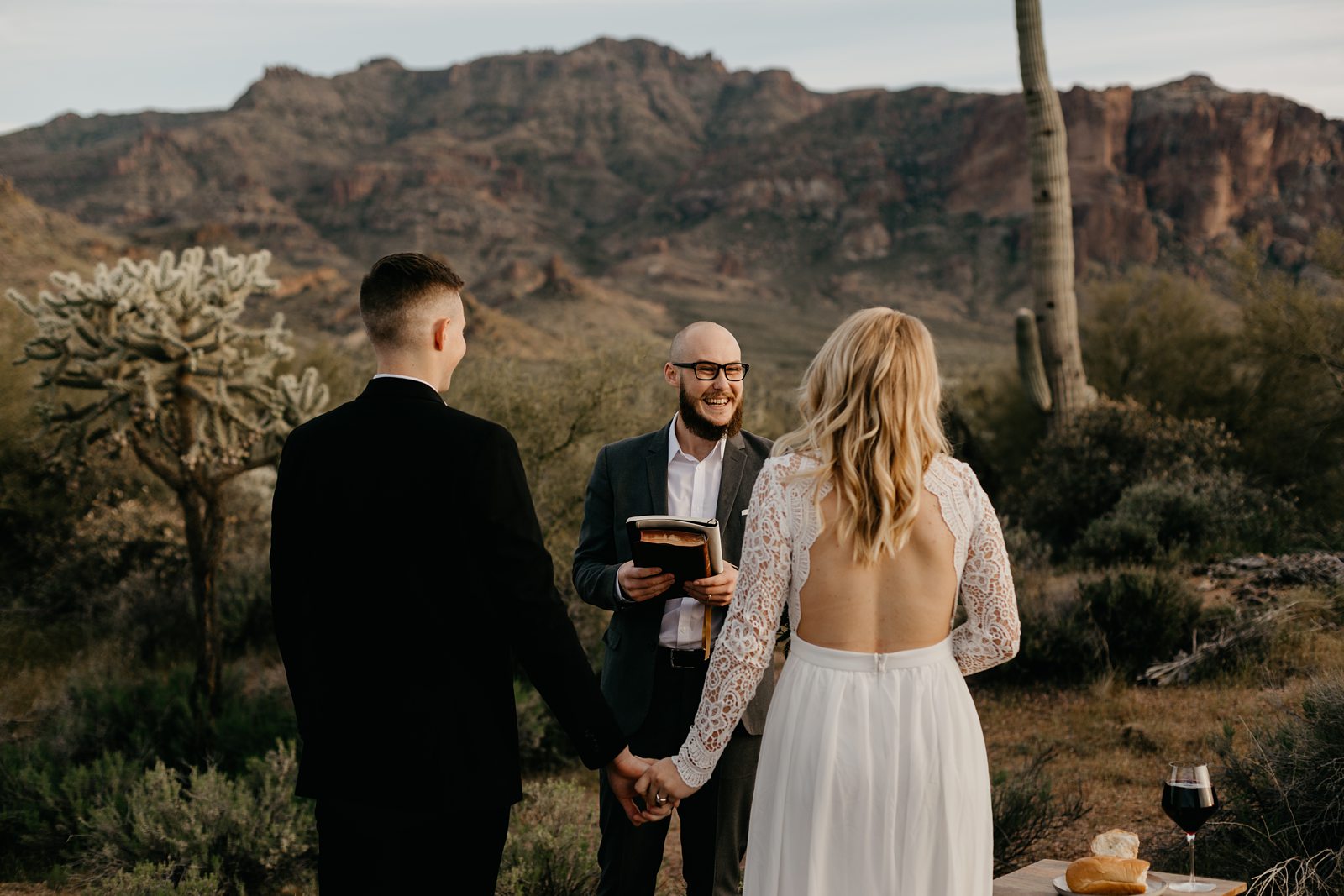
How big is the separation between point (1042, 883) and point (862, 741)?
1.08 m

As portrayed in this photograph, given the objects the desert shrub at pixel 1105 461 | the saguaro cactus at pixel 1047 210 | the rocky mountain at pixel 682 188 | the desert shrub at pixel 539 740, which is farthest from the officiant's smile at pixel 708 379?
the rocky mountain at pixel 682 188

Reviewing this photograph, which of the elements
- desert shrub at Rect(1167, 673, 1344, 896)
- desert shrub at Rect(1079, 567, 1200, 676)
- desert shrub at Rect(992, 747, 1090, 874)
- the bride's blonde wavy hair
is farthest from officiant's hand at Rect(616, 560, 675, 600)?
desert shrub at Rect(1079, 567, 1200, 676)

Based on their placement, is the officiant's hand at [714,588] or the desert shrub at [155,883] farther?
the desert shrub at [155,883]

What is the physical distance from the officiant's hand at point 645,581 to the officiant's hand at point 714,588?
Result: 0.07m

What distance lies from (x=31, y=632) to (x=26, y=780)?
5.26 metres

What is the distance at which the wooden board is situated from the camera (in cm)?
308

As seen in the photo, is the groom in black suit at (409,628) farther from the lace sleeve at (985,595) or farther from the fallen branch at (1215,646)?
the fallen branch at (1215,646)

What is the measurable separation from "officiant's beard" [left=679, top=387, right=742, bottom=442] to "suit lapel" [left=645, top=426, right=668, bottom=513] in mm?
101

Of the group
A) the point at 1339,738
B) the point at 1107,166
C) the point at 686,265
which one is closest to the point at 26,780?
the point at 1339,738

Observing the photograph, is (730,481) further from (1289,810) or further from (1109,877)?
(1289,810)

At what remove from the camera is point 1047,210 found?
12703 millimetres

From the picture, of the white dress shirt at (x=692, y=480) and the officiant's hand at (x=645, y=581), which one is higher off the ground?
the white dress shirt at (x=692, y=480)

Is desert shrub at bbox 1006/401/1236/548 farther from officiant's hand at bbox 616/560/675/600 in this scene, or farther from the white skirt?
the white skirt

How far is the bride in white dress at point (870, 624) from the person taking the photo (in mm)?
2541
